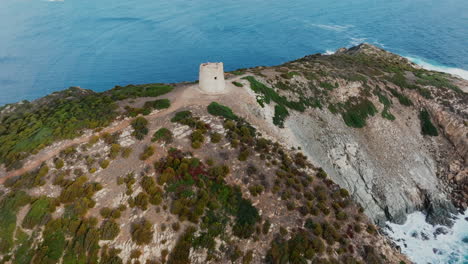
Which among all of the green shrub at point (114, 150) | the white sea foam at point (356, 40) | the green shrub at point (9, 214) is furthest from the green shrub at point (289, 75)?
the white sea foam at point (356, 40)

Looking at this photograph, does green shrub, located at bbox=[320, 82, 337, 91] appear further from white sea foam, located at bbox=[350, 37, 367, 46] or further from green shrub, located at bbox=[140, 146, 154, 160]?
white sea foam, located at bbox=[350, 37, 367, 46]

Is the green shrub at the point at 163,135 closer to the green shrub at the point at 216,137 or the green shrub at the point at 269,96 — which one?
the green shrub at the point at 216,137

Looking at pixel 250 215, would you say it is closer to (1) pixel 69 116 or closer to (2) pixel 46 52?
(1) pixel 69 116

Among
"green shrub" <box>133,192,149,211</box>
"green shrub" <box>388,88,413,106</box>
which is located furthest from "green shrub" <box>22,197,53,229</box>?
"green shrub" <box>388,88,413,106</box>

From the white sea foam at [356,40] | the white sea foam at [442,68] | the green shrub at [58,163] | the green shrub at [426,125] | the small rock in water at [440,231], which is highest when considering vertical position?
the green shrub at [58,163]

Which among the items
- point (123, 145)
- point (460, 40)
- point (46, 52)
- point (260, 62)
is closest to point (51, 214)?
point (123, 145)
